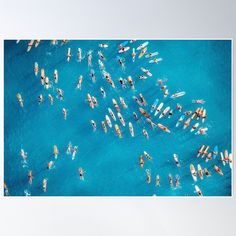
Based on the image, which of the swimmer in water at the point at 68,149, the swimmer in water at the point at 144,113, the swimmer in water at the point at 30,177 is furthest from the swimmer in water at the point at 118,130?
the swimmer in water at the point at 30,177

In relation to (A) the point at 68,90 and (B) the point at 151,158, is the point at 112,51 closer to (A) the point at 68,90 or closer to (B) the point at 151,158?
(A) the point at 68,90

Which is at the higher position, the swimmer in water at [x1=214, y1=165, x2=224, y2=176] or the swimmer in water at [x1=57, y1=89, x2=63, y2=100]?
the swimmer in water at [x1=57, y1=89, x2=63, y2=100]

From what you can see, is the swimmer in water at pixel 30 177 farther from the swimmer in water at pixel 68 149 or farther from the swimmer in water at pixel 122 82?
the swimmer in water at pixel 122 82

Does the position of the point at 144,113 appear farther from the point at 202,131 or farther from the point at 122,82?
the point at 202,131

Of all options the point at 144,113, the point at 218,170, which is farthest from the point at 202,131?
the point at 144,113

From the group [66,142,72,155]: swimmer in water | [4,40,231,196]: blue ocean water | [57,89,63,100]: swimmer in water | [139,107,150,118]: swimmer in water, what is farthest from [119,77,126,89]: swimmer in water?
[66,142,72,155]: swimmer in water

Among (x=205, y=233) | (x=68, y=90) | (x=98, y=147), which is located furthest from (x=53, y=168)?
(x=205, y=233)

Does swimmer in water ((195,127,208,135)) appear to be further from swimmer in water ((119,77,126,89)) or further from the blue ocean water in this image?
swimmer in water ((119,77,126,89))
